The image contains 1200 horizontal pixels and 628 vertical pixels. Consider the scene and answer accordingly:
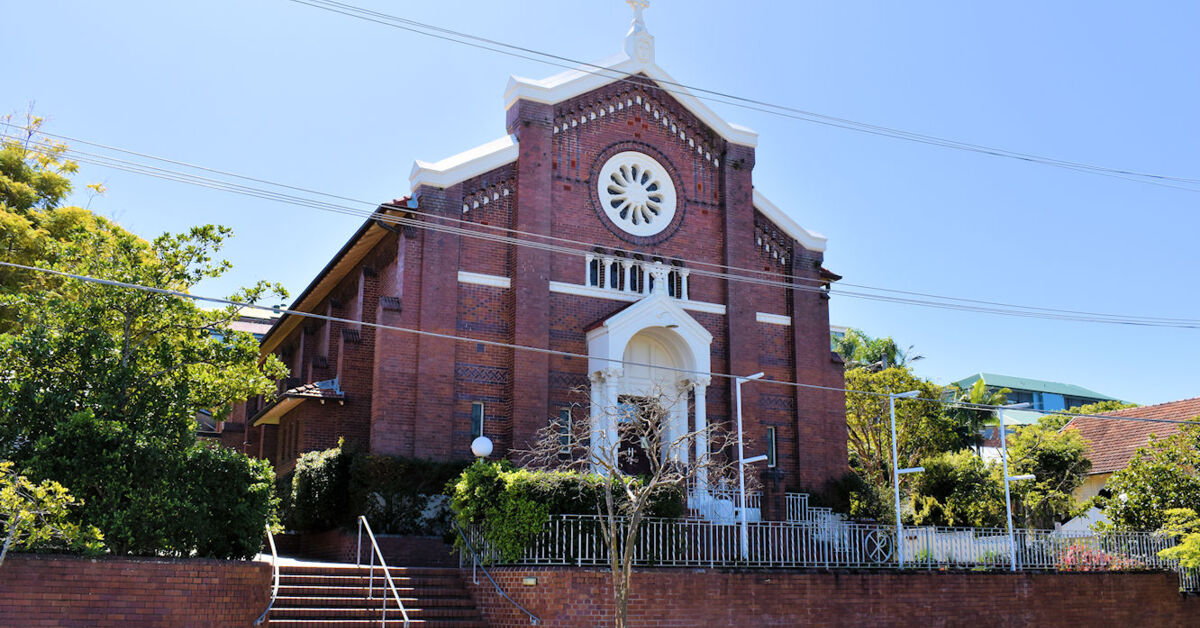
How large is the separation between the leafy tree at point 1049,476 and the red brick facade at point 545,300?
9495mm

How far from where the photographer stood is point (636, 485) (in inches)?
721

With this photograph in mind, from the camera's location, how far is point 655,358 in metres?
28.1

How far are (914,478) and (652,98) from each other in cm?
1425

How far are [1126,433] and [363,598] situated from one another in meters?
34.0

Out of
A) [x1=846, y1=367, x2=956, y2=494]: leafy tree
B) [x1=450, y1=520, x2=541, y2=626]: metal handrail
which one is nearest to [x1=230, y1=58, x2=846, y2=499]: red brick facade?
[x1=450, y1=520, x2=541, y2=626]: metal handrail

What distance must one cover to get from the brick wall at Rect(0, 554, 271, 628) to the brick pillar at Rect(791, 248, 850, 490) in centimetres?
1679

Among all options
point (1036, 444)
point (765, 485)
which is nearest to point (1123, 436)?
point (1036, 444)

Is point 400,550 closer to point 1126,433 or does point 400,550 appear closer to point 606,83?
point 606,83

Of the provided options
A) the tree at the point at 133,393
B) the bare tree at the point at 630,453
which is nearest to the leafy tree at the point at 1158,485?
the bare tree at the point at 630,453

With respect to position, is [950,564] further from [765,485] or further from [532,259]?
[532,259]

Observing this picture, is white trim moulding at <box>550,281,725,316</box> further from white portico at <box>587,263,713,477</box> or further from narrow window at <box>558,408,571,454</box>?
narrow window at <box>558,408,571,454</box>

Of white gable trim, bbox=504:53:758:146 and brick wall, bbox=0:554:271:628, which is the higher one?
white gable trim, bbox=504:53:758:146

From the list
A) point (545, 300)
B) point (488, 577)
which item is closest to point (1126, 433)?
point (545, 300)

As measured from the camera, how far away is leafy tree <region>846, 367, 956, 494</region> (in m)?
43.9
